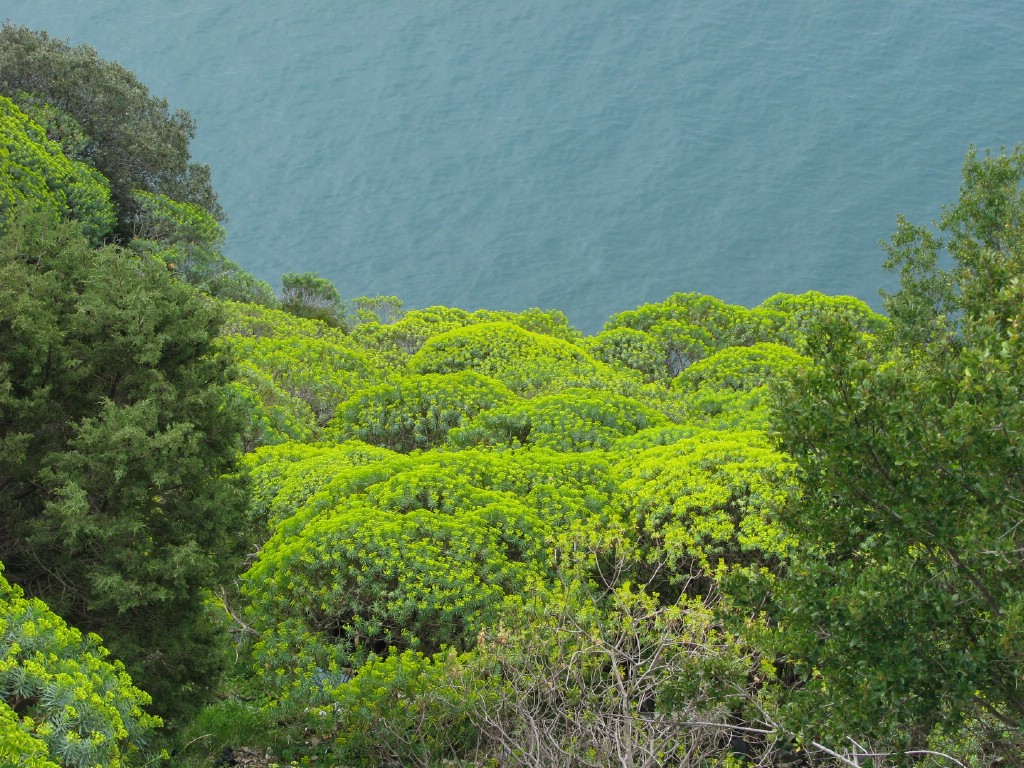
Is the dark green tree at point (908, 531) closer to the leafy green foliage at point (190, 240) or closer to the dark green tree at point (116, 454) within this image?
the dark green tree at point (116, 454)

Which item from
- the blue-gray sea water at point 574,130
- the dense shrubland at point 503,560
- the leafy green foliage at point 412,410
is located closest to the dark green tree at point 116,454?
the dense shrubland at point 503,560

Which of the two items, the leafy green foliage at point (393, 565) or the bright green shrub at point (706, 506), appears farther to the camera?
the bright green shrub at point (706, 506)

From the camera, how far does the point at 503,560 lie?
11297 millimetres

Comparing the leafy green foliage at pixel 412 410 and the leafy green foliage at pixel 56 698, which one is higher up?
the leafy green foliage at pixel 412 410

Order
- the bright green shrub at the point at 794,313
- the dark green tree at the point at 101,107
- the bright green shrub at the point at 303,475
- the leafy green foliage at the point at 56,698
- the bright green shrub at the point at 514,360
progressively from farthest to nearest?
the dark green tree at the point at 101,107 → the bright green shrub at the point at 794,313 → the bright green shrub at the point at 514,360 → the bright green shrub at the point at 303,475 → the leafy green foliage at the point at 56,698

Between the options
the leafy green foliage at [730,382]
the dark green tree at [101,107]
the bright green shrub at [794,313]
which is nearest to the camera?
the leafy green foliage at [730,382]

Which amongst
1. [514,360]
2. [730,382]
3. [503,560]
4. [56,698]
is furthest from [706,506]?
[514,360]

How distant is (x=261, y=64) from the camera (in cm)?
13238

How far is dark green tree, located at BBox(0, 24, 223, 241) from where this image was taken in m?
30.0

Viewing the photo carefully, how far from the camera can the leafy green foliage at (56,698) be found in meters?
6.55

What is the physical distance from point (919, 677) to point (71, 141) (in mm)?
27172

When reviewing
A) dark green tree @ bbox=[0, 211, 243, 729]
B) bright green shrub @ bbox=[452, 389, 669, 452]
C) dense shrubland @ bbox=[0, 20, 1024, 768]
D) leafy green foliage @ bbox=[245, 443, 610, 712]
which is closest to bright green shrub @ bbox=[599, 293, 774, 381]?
bright green shrub @ bbox=[452, 389, 669, 452]

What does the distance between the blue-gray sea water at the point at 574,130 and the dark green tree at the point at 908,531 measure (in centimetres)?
9298

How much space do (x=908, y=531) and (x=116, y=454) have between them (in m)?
6.28
